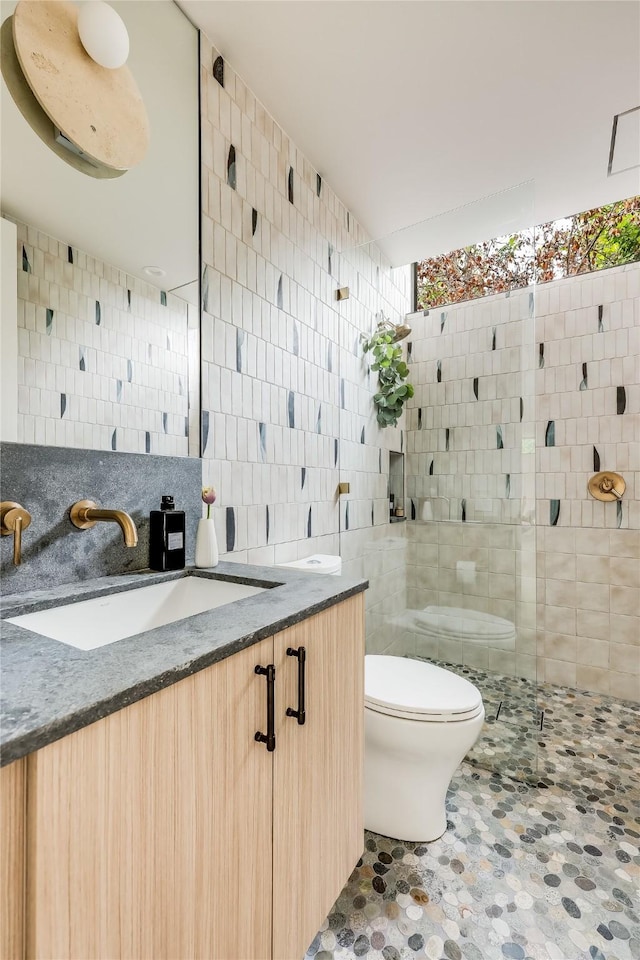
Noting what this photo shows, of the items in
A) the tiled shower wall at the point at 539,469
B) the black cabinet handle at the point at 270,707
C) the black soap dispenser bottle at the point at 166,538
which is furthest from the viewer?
the tiled shower wall at the point at 539,469

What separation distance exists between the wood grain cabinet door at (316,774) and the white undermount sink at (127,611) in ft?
0.67

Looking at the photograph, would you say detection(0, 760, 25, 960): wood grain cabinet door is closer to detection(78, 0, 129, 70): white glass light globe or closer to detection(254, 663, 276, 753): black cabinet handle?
detection(254, 663, 276, 753): black cabinet handle

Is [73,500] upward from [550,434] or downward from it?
downward

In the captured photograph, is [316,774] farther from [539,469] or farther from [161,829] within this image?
[539,469]

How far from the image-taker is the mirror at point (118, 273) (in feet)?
3.09

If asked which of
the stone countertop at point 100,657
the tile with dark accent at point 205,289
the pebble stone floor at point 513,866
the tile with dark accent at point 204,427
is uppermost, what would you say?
the tile with dark accent at point 205,289

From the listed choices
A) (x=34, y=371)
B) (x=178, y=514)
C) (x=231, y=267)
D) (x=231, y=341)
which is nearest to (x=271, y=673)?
(x=178, y=514)

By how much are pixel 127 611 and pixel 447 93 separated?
6.57ft

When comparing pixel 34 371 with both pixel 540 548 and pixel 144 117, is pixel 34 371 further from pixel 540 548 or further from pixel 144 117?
pixel 540 548

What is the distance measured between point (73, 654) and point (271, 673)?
31 centimetres

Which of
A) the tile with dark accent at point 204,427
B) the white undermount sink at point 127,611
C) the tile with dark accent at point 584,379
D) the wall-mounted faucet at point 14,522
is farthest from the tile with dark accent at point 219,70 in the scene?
the tile with dark accent at point 584,379

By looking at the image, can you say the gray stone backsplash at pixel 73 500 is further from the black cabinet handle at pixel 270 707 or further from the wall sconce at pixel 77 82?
the wall sconce at pixel 77 82

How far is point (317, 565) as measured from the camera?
1.71 m

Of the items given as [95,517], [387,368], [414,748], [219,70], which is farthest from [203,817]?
[387,368]
